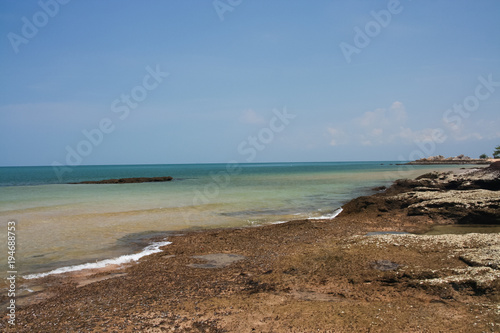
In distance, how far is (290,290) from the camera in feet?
21.3

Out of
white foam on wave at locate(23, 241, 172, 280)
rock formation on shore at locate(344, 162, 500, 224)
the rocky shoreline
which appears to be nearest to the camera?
the rocky shoreline

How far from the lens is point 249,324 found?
5188mm

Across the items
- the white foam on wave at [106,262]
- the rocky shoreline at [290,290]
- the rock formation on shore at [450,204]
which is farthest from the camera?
the rock formation on shore at [450,204]

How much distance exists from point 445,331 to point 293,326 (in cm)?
214

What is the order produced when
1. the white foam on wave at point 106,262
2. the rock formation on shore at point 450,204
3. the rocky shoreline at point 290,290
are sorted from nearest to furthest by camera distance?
the rocky shoreline at point 290,290
the white foam on wave at point 106,262
the rock formation on shore at point 450,204

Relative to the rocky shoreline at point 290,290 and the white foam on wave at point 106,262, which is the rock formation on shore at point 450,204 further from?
the white foam on wave at point 106,262

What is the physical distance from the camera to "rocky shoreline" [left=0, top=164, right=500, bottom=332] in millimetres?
5160

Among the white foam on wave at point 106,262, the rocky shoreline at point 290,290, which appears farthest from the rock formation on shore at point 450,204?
the white foam on wave at point 106,262

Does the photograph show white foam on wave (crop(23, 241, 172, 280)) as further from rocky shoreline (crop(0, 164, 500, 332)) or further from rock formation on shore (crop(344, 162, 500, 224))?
rock formation on shore (crop(344, 162, 500, 224))

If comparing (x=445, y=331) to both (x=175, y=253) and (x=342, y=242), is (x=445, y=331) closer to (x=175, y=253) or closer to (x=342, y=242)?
(x=342, y=242)

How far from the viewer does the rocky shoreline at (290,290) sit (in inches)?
203

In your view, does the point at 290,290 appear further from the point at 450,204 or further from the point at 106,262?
the point at 450,204

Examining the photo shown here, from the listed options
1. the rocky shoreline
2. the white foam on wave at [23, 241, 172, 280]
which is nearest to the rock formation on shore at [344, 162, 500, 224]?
the rocky shoreline

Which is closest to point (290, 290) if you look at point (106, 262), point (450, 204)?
point (106, 262)
